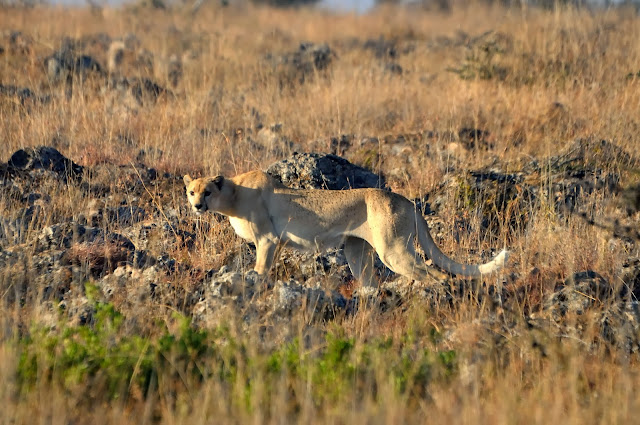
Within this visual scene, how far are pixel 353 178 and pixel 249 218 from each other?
2.57m

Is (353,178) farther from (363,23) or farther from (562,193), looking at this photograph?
(363,23)

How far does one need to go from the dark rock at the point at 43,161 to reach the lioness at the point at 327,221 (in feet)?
10.5

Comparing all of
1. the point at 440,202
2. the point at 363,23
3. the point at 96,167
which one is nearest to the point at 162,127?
the point at 96,167

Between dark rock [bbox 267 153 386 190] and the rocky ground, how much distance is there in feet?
0.05

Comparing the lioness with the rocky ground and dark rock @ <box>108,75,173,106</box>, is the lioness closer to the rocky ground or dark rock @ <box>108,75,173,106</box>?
the rocky ground

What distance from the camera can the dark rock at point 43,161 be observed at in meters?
9.91

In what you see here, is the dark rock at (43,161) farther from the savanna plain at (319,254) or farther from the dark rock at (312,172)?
the dark rock at (312,172)

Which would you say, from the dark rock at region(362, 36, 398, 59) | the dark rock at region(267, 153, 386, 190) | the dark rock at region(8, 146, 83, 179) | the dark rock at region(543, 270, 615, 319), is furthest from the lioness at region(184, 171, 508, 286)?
the dark rock at region(362, 36, 398, 59)

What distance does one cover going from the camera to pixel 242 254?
7832 millimetres

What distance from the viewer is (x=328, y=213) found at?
7.14 meters

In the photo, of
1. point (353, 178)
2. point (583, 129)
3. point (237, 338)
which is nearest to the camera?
point (237, 338)

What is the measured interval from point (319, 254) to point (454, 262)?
5.00 feet

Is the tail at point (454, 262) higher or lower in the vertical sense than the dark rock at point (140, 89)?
higher

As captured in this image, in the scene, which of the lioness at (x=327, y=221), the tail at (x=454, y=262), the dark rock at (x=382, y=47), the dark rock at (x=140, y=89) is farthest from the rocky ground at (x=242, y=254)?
the dark rock at (x=382, y=47)
